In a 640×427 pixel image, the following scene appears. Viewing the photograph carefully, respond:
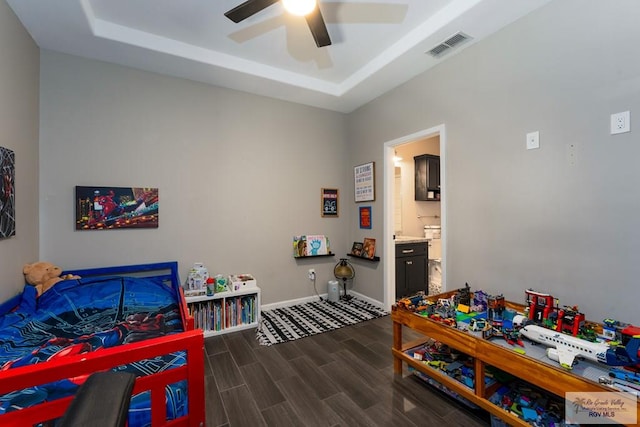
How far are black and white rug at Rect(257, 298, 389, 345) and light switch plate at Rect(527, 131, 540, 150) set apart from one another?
2.28 meters

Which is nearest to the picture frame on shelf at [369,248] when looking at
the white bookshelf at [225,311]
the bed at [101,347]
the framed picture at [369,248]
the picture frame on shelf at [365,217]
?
the framed picture at [369,248]

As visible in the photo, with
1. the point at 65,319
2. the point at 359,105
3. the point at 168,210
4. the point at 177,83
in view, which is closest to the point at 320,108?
the point at 359,105

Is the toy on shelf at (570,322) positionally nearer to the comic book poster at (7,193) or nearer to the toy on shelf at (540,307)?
the toy on shelf at (540,307)

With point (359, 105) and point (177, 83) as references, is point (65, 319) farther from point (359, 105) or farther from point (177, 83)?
point (359, 105)

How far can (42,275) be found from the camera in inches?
86.2

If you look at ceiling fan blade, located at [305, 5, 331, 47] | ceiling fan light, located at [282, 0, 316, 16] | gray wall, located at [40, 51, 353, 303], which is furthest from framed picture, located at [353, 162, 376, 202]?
ceiling fan light, located at [282, 0, 316, 16]

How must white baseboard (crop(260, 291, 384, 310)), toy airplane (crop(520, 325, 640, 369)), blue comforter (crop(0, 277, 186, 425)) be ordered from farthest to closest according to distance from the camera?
white baseboard (crop(260, 291, 384, 310))
toy airplane (crop(520, 325, 640, 369))
blue comforter (crop(0, 277, 186, 425))

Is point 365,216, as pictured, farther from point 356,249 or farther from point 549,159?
point 549,159

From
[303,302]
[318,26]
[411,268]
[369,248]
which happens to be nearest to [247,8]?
[318,26]

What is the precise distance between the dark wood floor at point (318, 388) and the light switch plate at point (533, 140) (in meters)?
1.87

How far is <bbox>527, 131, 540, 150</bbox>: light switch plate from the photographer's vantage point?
2.01m

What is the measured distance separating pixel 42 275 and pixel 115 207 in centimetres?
78

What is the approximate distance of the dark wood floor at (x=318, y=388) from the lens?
1.65 m

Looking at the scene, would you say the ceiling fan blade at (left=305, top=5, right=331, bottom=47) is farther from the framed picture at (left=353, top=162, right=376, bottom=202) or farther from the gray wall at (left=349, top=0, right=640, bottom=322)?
the framed picture at (left=353, top=162, right=376, bottom=202)
